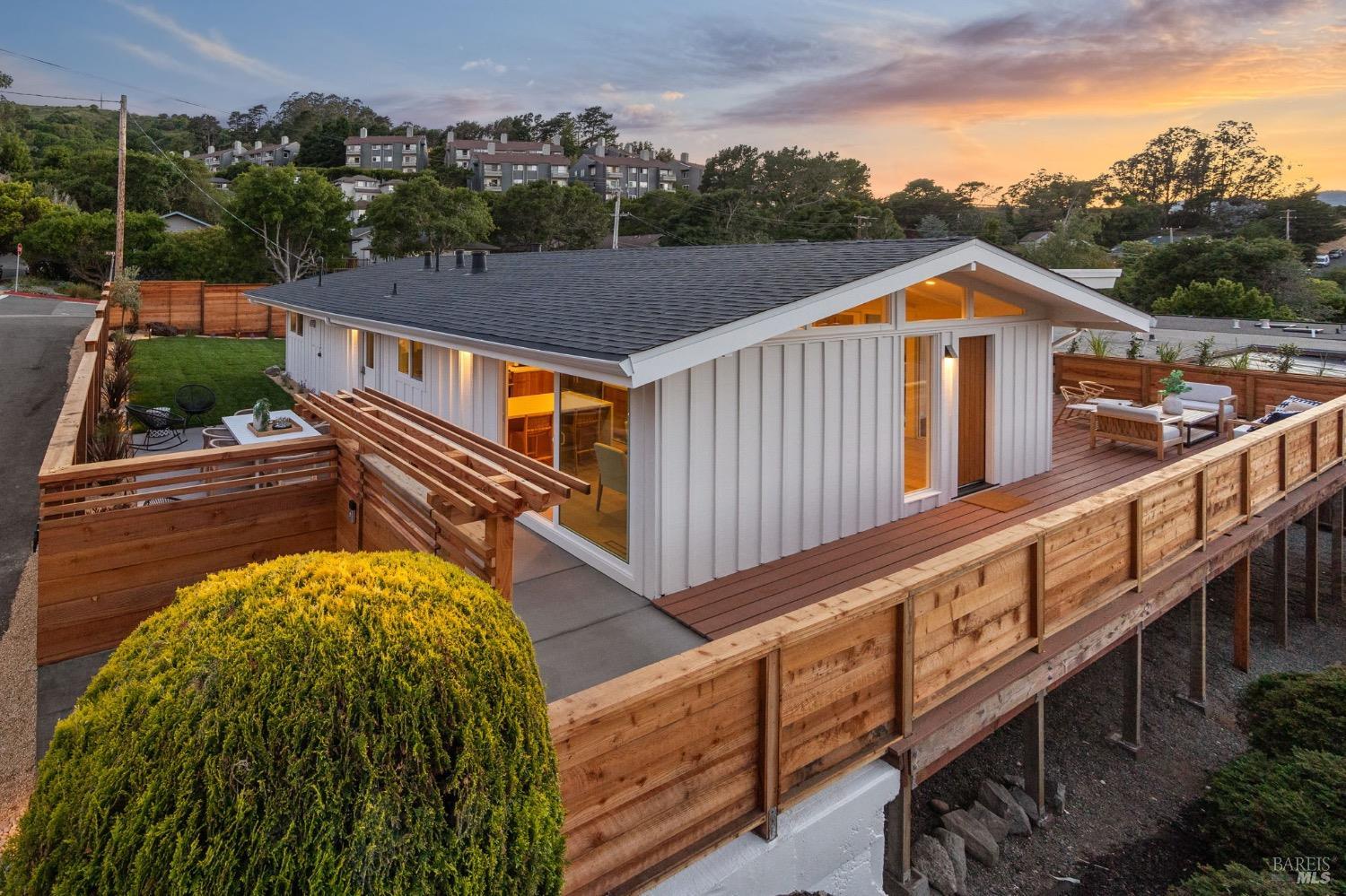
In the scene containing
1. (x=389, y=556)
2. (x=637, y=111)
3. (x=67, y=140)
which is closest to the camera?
(x=389, y=556)

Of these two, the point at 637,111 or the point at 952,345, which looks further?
the point at 637,111

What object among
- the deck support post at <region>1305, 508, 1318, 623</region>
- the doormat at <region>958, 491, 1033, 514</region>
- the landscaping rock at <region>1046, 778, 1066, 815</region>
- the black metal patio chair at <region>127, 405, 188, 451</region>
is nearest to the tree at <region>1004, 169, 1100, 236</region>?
the deck support post at <region>1305, 508, 1318, 623</region>

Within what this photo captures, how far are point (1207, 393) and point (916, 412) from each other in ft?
22.0

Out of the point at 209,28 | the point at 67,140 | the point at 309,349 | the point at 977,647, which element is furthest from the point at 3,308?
the point at 67,140

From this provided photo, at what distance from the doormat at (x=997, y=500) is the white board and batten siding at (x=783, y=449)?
0.33 m

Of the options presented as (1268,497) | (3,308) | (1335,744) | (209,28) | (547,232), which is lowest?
(1335,744)

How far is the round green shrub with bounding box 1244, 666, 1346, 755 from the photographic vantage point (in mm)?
5355

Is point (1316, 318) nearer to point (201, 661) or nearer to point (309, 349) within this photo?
point (309, 349)

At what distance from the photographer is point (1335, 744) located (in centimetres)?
525

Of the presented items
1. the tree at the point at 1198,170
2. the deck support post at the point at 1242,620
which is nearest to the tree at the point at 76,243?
the deck support post at the point at 1242,620

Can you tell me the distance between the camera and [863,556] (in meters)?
6.27

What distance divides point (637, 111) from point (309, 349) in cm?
7595

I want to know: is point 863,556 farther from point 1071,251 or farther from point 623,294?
point 1071,251
